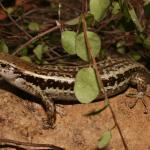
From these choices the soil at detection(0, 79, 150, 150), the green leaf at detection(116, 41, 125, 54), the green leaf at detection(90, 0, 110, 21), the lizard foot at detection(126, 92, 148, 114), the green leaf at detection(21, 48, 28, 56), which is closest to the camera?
the green leaf at detection(90, 0, 110, 21)

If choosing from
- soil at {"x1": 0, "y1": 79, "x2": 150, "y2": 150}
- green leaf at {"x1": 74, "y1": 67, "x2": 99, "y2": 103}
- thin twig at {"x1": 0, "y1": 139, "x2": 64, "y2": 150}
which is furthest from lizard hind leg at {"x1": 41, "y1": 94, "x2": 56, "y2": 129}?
green leaf at {"x1": 74, "y1": 67, "x2": 99, "y2": 103}

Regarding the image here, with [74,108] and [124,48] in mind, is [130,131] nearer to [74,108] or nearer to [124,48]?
[74,108]

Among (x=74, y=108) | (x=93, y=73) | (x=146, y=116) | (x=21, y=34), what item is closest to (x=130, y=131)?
(x=146, y=116)

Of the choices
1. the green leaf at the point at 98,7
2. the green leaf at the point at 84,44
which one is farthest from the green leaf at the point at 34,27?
the green leaf at the point at 84,44

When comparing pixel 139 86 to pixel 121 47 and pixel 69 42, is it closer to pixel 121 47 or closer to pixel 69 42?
pixel 121 47

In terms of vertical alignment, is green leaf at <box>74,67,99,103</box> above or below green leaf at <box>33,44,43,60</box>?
below

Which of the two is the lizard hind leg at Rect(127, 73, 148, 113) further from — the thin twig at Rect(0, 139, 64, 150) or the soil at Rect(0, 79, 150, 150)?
the thin twig at Rect(0, 139, 64, 150)
